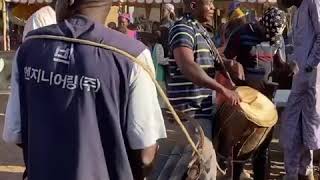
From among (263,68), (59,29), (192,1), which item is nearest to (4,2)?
(263,68)

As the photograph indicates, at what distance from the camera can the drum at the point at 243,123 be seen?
13.9 ft

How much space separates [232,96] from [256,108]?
36cm

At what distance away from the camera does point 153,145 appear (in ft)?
7.69

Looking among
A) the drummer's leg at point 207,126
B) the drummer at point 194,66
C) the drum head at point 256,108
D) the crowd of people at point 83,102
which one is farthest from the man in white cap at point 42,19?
the crowd of people at point 83,102

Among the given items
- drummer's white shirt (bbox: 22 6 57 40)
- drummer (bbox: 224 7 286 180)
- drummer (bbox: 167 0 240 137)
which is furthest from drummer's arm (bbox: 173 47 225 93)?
drummer (bbox: 224 7 286 180)

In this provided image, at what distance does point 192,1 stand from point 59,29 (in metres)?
1.89

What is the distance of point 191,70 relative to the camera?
3838mm

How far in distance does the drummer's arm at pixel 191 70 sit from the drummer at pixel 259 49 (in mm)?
1634

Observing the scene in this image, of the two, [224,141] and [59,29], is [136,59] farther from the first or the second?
[224,141]

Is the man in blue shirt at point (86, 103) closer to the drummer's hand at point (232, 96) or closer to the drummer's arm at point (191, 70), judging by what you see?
the drummer's arm at point (191, 70)

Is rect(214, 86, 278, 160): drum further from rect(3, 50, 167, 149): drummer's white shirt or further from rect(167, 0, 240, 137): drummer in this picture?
rect(3, 50, 167, 149): drummer's white shirt

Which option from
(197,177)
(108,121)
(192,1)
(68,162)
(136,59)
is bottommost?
(197,177)

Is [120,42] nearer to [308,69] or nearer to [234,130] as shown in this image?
[234,130]

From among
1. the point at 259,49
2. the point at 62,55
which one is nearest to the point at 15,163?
the point at 259,49
